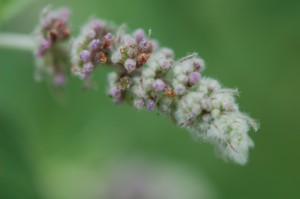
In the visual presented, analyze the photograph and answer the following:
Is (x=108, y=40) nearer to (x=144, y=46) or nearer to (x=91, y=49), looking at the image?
(x=91, y=49)

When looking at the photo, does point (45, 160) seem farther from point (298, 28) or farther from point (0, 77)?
point (298, 28)

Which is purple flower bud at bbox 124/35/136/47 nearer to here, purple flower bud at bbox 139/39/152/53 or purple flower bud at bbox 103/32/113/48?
purple flower bud at bbox 139/39/152/53

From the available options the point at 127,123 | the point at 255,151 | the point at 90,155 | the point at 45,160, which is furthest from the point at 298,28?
the point at 45,160

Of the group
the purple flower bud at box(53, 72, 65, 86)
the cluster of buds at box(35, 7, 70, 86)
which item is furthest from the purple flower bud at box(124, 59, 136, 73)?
the purple flower bud at box(53, 72, 65, 86)

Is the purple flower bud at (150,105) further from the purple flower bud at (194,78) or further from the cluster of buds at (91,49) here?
the cluster of buds at (91,49)

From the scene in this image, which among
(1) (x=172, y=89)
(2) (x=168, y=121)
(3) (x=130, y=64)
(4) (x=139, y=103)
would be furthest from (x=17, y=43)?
(2) (x=168, y=121)

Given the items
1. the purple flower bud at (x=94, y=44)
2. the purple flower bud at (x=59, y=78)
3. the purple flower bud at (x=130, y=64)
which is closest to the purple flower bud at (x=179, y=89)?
the purple flower bud at (x=130, y=64)
